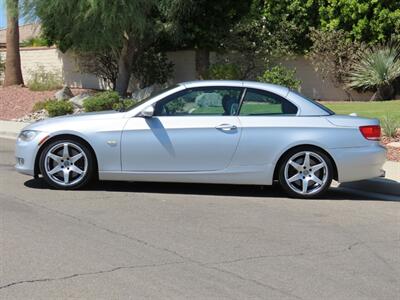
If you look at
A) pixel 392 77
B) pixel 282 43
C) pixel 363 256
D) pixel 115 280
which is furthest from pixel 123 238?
pixel 282 43

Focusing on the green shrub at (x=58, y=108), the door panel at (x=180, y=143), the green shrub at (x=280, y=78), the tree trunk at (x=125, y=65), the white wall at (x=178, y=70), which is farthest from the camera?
the white wall at (x=178, y=70)

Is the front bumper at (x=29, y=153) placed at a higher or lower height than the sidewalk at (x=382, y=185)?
higher

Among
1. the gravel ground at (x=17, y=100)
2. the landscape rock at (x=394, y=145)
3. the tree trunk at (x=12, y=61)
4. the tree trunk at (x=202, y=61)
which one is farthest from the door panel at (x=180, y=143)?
the tree trunk at (x=12, y=61)

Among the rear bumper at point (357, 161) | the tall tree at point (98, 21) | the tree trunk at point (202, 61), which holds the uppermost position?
the tall tree at point (98, 21)

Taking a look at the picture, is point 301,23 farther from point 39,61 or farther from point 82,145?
point 82,145

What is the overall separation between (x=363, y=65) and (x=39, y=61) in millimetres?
17486

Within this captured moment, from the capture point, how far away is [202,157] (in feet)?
28.4

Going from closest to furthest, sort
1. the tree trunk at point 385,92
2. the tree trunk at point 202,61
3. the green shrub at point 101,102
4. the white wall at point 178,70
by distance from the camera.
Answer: the green shrub at point 101,102 < the tree trunk at point 385,92 < the white wall at point 178,70 < the tree trunk at point 202,61

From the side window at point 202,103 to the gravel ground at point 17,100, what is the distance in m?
14.0

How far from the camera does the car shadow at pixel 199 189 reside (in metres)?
9.15

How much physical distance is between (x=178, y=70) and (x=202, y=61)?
1.64m

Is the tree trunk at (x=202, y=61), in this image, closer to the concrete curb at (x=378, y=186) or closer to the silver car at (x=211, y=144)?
the concrete curb at (x=378, y=186)

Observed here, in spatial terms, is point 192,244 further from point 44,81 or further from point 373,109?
point 44,81

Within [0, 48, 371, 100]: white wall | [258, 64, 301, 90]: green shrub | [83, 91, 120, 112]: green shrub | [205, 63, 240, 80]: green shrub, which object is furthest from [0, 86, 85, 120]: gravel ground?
[258, 64, 301, 90]: green shrub
